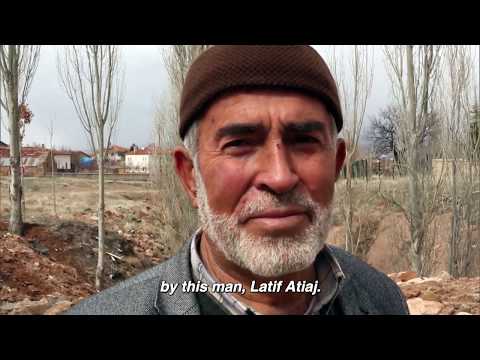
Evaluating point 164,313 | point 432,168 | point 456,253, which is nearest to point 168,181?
point 432,168

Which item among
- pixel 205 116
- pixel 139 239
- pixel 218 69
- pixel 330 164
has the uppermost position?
pixel 218 69

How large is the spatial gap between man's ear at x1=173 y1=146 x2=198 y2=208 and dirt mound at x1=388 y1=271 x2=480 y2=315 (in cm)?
315

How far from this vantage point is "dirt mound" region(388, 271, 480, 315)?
394 cm

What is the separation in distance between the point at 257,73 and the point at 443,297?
14.4 feet

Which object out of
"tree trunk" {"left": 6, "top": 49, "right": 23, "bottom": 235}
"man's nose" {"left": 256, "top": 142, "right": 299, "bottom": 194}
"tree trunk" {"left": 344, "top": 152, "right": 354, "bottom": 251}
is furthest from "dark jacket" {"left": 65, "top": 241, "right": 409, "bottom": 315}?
"tree trunk" {"left": 6, "top": 49, "right": 23, "bottom": 235}

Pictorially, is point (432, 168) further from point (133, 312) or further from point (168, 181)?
point (133, 312)

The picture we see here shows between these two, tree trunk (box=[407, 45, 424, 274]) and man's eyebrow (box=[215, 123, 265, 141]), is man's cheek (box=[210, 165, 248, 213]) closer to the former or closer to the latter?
man's eyebrow (box=[215, 123, 265, 141])

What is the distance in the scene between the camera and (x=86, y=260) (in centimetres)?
661

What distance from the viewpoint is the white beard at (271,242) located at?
1158 mm

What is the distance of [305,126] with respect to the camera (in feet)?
3.84

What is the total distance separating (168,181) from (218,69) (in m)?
5.58

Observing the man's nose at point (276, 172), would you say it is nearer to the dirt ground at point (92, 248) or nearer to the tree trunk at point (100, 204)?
the dirt ground at point (92, 248)

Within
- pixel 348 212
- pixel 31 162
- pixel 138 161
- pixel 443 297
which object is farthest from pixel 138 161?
pixel 443 297

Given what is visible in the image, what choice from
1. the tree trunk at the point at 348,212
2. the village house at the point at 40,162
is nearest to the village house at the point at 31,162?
the village house at the point at 40,162
